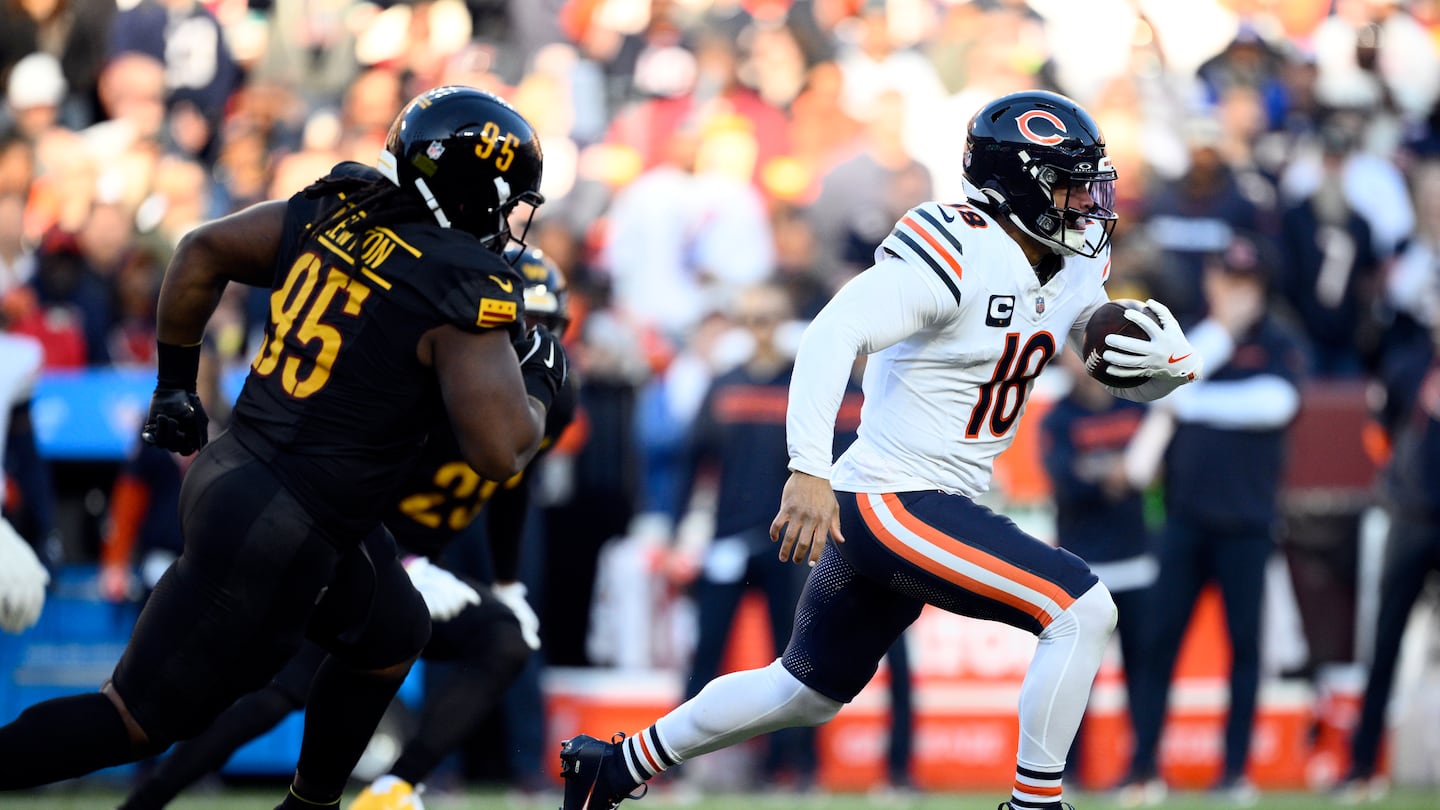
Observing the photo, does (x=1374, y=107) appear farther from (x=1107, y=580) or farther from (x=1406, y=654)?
(x=1107, y=580)

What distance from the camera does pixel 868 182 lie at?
1036 centimetres

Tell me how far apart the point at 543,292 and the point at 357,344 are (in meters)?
1.53

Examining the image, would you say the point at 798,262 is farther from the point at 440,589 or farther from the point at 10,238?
the point at 440,589

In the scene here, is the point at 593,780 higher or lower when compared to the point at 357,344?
lower

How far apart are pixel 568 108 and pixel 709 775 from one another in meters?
4.60

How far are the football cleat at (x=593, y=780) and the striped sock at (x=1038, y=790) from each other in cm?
107

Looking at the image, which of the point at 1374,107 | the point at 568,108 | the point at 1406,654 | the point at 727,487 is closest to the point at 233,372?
the point at 727,487

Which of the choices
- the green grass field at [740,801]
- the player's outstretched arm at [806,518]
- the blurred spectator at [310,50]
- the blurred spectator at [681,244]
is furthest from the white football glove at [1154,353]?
the blurred spectator at [310,50]

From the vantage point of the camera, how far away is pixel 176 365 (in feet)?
15.4

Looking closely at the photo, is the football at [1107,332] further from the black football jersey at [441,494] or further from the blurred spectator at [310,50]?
the blurred spectator at [310,50]

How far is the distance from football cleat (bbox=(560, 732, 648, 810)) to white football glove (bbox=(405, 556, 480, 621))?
3.08 ft

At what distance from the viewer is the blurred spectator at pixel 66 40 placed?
11227 mm

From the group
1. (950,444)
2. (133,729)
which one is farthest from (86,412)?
(950,444)

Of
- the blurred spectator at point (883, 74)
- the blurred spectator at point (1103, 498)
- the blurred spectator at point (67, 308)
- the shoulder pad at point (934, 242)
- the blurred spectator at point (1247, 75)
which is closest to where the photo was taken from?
the shoulder pad at point (934, 242)
